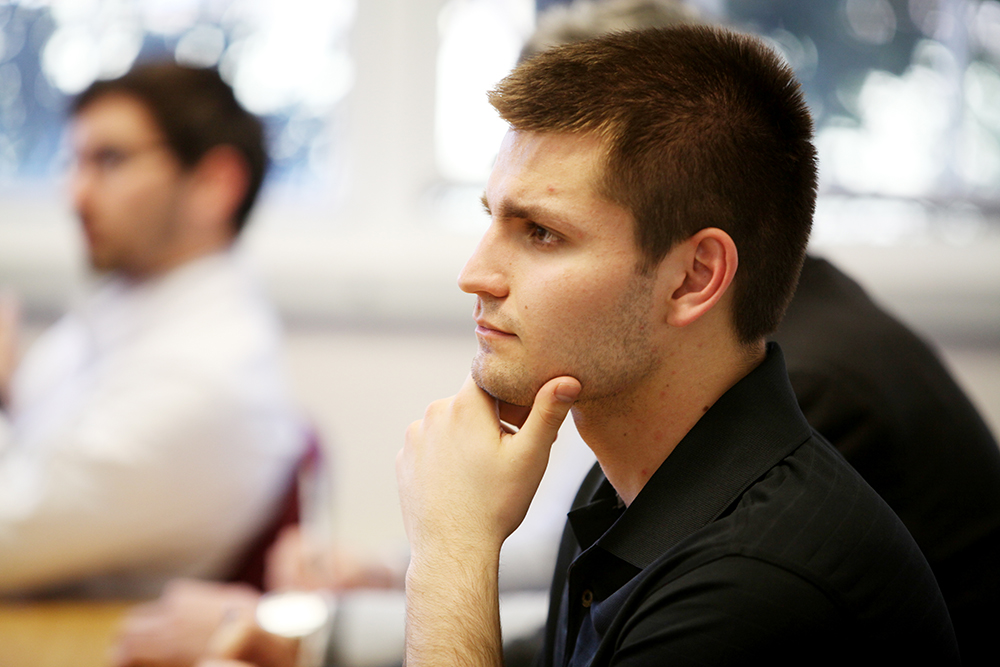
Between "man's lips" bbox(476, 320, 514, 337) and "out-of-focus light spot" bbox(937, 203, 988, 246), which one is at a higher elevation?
"out-of-focus light spot" bbox(937, 203, 988, 246)

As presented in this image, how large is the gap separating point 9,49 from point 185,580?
2.69m

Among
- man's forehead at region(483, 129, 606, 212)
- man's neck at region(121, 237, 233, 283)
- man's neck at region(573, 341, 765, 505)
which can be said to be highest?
man's neck at region(121, 237, 233, 283)

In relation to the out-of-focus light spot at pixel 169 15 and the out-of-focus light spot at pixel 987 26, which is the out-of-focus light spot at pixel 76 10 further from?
the out-of-focus light spot at pixel 987 26

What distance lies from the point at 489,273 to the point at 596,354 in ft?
0.54

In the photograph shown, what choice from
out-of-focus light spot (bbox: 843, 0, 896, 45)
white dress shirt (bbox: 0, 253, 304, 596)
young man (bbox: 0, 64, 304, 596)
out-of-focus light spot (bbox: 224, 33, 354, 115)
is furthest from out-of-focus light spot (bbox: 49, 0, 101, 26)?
out-of-focus light spot (bbox: 843, 0, 896, 45)

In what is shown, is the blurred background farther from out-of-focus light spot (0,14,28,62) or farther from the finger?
the finger

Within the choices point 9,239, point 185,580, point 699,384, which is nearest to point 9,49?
point 9,239

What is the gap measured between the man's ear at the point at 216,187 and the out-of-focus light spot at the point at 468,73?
1.14m

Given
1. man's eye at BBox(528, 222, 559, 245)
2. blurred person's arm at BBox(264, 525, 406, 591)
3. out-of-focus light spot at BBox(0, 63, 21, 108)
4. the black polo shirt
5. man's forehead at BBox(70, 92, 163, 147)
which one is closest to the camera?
the black polo shirt

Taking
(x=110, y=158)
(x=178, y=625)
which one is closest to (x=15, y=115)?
(x=110, y=158)

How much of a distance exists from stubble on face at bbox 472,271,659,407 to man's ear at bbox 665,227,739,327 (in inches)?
1.2

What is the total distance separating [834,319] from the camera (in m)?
1.42

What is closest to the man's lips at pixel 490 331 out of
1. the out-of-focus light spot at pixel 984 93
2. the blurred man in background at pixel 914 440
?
the blurred man in background at pixel 914 440

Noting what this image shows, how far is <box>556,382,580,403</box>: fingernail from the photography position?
3.61 feet
